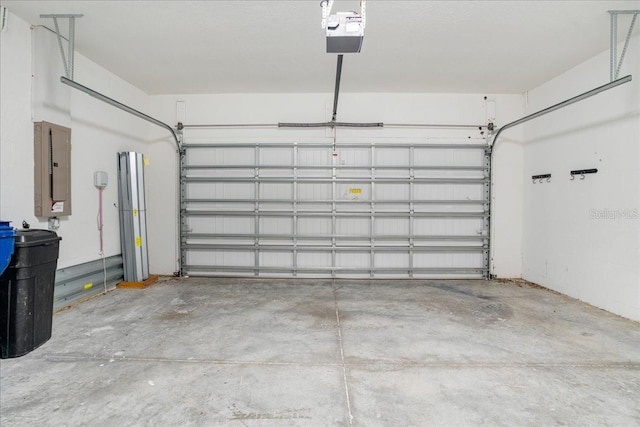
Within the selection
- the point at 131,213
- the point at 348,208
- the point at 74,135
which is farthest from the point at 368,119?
the point at 74,135

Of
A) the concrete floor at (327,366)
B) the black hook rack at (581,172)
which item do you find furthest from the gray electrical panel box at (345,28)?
the black hook rack at (581,172)

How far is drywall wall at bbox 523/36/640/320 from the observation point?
340 cm

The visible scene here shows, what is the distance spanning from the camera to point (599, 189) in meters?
3.78

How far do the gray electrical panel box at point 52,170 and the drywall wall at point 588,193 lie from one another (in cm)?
637

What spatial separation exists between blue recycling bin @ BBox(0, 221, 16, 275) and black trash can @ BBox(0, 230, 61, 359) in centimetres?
4

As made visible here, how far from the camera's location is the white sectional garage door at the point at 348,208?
202 inches

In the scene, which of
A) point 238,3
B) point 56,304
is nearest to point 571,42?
point 238,3

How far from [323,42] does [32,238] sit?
3.26m

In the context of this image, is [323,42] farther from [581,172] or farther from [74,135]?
[581,172]

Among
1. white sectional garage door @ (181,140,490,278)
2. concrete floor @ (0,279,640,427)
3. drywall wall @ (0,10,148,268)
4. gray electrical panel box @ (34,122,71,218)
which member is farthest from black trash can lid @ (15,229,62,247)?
white sectional garage door @ (181,140,490,278)

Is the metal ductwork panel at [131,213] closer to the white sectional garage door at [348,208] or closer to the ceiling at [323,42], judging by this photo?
the white sectional garage door at [348,208]

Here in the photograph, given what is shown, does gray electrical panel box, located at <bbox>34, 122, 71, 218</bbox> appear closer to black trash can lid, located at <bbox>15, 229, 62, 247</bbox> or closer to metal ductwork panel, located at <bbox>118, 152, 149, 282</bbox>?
metal ductwork panel, located at <bbox>118, 152, 149, 282</bbox>

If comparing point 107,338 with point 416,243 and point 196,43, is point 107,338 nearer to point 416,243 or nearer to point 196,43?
point 196,43

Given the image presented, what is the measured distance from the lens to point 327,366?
2.34 meters
